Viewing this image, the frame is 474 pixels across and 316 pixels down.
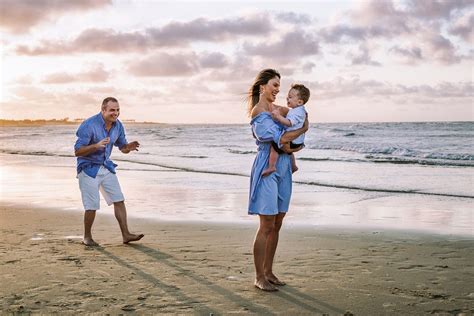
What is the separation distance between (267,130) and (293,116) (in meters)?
0.25

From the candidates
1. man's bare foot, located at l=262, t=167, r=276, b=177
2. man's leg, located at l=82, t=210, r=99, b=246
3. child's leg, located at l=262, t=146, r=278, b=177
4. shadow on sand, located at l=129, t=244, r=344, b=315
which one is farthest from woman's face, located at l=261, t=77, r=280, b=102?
man's leg, located at l=82, t=210, r=99, b=246

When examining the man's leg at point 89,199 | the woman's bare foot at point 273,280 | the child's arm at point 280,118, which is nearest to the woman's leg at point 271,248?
the woman's bare foot at point 273,280

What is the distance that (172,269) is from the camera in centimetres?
553

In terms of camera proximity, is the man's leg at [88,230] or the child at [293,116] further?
the man's leg at [88,230]

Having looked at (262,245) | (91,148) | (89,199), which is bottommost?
(262,245)

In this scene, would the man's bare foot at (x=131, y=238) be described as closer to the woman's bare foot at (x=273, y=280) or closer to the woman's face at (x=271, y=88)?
the woman's bare foot at (x=273, y=280)

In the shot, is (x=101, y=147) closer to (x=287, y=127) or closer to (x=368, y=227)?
(x=287, y=127)

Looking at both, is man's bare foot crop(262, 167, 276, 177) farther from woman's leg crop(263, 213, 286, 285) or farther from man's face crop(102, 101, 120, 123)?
man's face crop(102, 101, 120, 123)

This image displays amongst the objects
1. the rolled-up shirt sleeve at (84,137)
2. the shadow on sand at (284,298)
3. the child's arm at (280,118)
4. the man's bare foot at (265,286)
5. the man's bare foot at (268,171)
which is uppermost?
the child's arm at (280,118)

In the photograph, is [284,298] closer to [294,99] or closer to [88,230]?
[294,99]

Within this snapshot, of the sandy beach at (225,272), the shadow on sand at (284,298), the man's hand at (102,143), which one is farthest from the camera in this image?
the man's hand at (102,143)

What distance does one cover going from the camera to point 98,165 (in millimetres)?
6934

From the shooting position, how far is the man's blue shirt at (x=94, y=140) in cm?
675

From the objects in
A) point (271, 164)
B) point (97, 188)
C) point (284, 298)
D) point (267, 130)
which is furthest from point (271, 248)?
point (97, 188)
